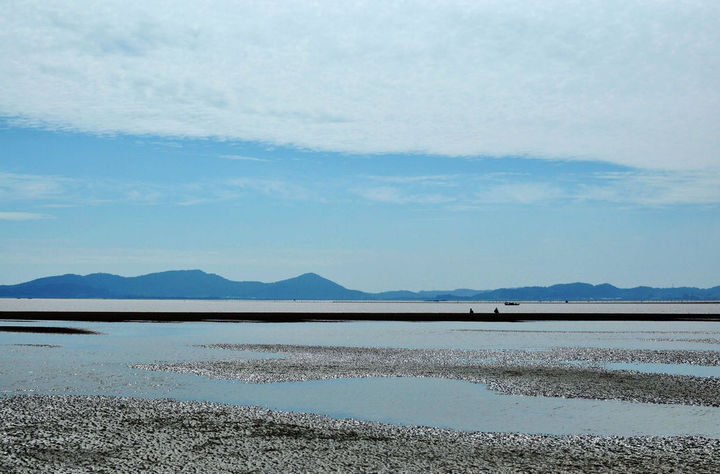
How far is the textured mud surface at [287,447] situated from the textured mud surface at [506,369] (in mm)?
10802

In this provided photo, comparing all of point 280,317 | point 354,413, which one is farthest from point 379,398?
point 280,317

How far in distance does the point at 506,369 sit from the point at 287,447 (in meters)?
24.8

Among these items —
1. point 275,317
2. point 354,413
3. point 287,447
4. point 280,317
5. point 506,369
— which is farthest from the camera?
point 275,317

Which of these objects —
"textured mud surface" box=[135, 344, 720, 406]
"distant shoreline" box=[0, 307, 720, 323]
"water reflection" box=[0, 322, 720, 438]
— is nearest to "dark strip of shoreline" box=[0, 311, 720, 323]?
"distant shoreline" box=[0, 307, 720, 323]

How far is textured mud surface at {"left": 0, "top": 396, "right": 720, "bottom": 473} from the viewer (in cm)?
1941

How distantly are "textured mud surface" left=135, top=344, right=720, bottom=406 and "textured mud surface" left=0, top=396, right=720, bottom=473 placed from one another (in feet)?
35.4

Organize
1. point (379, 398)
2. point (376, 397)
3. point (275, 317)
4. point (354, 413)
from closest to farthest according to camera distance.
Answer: point (354, 413), point (379, 398), point (376, 397), point (275, 317)

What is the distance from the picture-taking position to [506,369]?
4375cm

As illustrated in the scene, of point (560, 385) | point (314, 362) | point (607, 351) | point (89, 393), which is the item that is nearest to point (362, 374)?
point (314, 362)

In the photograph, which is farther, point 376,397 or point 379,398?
point 376,397

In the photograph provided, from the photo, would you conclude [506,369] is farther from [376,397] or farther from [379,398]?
[379,398]

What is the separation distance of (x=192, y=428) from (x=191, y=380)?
13560 mm

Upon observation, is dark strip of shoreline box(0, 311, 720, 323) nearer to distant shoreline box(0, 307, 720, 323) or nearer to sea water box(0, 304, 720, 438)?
distant shoreline box(0, 307, 720, 323)

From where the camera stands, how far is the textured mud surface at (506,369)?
113 feet
